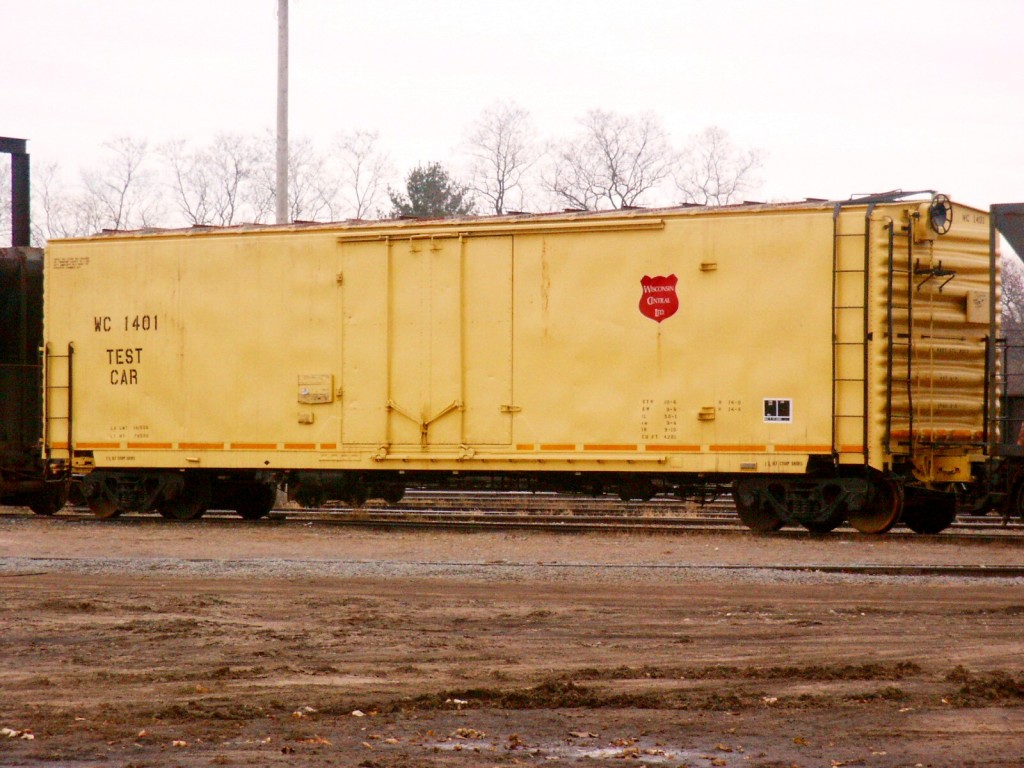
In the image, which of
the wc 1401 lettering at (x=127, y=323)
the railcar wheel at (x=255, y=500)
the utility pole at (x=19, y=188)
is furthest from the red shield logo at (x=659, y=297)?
the utility pole at (x=19, y=188)

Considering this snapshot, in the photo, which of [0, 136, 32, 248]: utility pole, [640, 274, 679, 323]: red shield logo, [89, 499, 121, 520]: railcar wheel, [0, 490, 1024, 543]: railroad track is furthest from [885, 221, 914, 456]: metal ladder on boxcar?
[0, 136, 32, 248]: utility pole

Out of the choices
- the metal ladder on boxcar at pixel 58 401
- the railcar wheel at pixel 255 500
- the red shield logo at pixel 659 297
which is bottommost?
the railcar wheel at pixel 255 500

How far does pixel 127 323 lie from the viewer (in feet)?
58.1

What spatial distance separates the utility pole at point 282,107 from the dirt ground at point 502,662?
10726mm

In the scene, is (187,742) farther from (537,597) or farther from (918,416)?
(918,416)

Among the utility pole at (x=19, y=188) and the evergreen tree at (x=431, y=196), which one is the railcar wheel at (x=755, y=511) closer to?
the utility pole at (x=19, y=188)

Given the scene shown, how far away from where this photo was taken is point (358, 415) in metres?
16.5

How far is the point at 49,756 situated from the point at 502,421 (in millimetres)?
10801

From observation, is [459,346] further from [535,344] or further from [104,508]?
[104,508]

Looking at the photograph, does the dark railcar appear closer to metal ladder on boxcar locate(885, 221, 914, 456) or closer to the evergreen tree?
metal ladder on boxcar locate(885, 221, 914, 456)

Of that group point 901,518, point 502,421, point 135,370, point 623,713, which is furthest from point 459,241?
point 623,713

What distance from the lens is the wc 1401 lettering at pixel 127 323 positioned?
57.7 feet

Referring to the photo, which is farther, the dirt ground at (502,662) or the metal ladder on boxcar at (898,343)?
the metal ladder on boxcar at (898,343)

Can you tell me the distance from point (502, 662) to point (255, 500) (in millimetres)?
11718
